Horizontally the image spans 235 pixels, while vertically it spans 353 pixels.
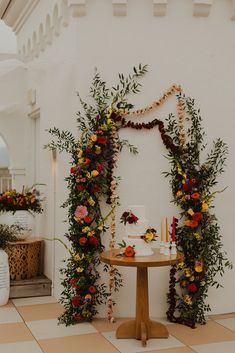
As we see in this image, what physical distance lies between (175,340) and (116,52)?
A: 2.74m

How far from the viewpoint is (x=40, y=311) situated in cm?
538

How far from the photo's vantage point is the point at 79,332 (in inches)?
184

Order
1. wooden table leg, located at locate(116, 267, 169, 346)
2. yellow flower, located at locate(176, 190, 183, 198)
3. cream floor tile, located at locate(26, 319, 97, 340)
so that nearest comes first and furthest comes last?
wooden table leg, located at locate(116, 267, 169, 346) < cream floor tile, located at locate(26, 319, 97, 340) < yellow flower, located at locate(176, 190, 183, 198)

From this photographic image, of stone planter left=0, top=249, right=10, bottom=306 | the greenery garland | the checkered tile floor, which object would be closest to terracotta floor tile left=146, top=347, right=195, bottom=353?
the checkered tile floor

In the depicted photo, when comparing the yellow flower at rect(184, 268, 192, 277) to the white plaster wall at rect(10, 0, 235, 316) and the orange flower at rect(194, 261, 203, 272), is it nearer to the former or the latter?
the orange flower at rect(194, 261, 203, 272)

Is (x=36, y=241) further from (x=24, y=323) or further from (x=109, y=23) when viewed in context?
(x=109, y=23)

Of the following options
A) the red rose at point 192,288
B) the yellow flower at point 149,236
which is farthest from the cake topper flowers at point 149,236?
the red rose at point 192,288

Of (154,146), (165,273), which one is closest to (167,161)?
(154,146)

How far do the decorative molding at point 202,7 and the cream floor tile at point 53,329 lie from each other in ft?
10.5

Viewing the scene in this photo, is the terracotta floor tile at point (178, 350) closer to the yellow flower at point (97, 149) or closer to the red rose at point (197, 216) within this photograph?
the red rose at point (197, 216)

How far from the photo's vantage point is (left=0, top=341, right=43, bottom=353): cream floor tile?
13.8 feet

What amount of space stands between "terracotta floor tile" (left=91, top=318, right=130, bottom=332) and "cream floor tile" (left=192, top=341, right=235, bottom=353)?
0.84 m

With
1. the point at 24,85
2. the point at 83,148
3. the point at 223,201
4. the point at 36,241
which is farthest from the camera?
the point at 24,85

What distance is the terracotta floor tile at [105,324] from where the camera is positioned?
4.79m
